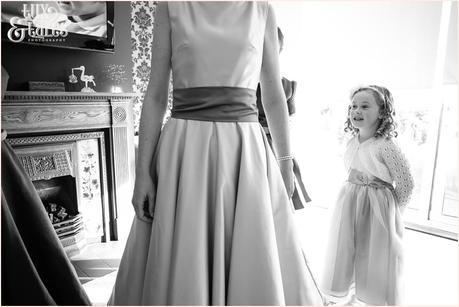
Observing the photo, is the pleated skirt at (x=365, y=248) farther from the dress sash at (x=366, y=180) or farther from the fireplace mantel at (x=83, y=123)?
the fireplace mantel at (x=83, y=123)

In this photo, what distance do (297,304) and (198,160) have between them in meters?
0.50

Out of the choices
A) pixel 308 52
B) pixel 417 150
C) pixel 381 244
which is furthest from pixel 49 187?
pixel 417 150

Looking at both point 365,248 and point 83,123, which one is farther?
point 83,123

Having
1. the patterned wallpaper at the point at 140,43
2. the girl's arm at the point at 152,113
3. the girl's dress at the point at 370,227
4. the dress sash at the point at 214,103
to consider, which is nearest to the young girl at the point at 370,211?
the girl's dress at the point at 370,227

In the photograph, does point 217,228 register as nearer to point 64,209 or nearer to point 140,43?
point 64,209

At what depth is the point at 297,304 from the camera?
0.92m

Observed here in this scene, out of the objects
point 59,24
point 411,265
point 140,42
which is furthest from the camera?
point 140,42

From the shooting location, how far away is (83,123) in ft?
8.40

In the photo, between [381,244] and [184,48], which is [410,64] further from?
[184,48]

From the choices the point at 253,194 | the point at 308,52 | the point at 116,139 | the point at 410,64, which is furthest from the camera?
the point at 308,52

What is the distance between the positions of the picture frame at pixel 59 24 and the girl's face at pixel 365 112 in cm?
211

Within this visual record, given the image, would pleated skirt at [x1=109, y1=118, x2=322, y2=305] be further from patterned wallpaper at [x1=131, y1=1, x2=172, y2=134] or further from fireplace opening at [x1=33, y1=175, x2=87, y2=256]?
patterned wallpaper at [x1=131, y1=1, x2=172, y2=134]

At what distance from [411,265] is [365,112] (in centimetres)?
135

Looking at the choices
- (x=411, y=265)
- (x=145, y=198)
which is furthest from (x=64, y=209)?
(x=411, y=265)
